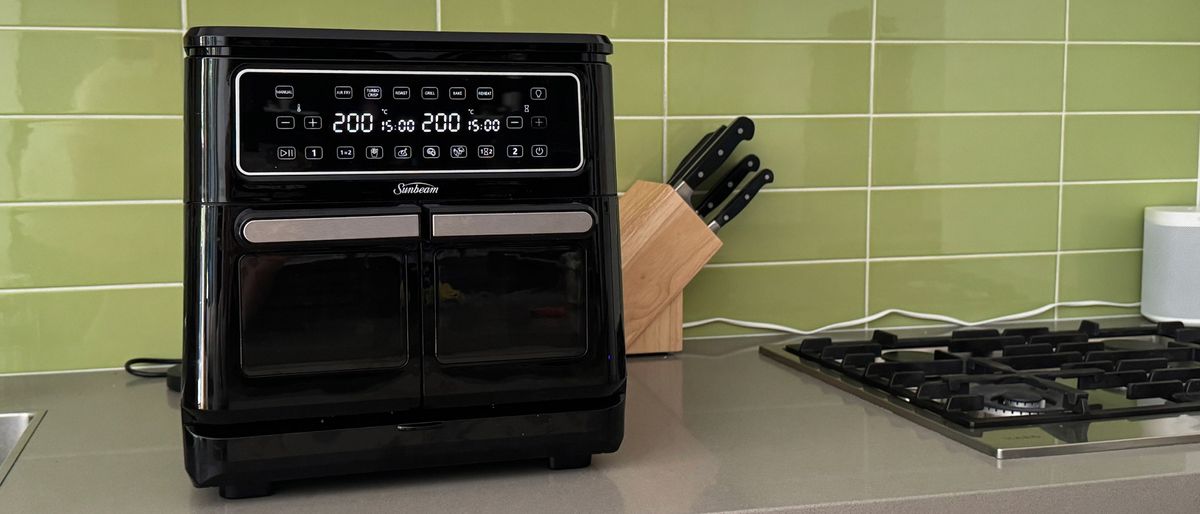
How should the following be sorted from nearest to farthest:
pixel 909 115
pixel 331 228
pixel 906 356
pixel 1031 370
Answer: pixel 331 228 → pixel 1031 370 → pixel 906 356 → pixel 909 115

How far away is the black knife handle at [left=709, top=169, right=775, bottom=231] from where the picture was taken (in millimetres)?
1359

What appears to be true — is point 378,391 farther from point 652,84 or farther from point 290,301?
point 652,84

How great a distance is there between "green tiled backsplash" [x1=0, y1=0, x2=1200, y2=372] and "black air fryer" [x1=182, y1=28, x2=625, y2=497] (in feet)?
1.80

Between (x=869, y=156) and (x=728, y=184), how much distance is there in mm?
230

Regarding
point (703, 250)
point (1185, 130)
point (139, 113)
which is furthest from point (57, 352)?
point (1185, 130)

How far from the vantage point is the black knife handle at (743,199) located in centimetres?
136

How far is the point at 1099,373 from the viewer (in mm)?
1104

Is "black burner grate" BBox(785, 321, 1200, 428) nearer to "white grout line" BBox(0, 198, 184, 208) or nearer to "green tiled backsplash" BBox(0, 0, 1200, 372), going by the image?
"green tiled backsplash" BBox(0, 0, 1200, 372)

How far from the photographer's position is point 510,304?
81 cm

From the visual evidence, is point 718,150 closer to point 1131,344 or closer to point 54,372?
point 1131,344

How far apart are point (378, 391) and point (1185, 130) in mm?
1304

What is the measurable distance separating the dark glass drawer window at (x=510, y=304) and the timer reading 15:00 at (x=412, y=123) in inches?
3.4

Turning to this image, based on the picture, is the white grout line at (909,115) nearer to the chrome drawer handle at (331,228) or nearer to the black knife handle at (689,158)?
the black knife handle at (689,158)

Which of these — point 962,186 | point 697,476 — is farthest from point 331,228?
point 962,186
